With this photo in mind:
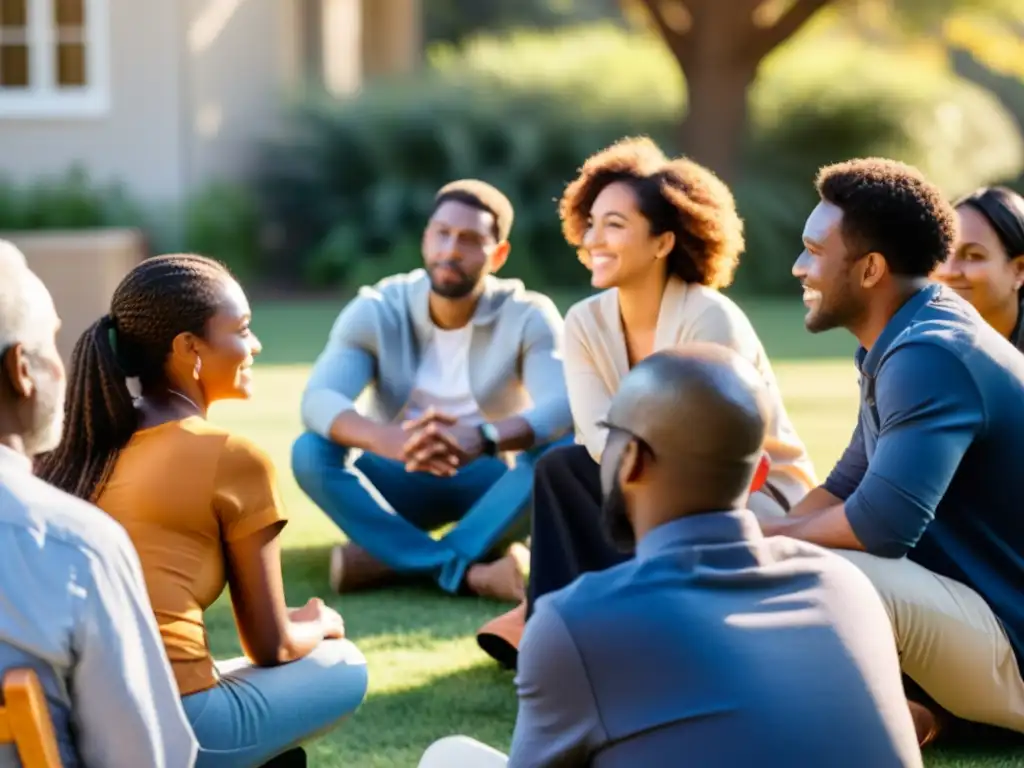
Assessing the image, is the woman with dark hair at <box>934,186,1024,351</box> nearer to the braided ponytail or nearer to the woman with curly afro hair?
the woman with curly afro hair

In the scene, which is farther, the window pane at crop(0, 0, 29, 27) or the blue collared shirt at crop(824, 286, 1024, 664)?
the window pane at crop(0, 0, 29, 27)

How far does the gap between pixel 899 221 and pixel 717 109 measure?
15453 millimetres

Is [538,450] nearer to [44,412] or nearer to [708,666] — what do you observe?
[44,412]

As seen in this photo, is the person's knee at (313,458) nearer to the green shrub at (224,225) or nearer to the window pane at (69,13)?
the green shrub at (224,225)

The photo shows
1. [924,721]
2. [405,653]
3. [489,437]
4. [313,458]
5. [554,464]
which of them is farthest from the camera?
[313,458]

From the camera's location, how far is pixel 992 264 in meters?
4.76

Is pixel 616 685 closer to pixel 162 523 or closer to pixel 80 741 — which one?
pixel 80 741

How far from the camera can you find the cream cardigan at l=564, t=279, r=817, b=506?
4.81 meters

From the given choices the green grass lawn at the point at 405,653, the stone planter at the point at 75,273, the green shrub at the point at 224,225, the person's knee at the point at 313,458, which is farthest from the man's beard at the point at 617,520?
the green shrub at the point at 224,225

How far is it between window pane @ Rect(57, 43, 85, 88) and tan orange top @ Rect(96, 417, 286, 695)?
624 inches

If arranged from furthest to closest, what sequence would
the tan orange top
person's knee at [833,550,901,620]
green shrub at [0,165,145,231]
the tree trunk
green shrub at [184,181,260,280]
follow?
the tree trunk, green shrub at [184,181,260,280], green shrub at [0,165,145,231], person's knee at [833,550,901,620], the tan orange top

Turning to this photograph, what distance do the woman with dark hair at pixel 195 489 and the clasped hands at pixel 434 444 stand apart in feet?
7.23

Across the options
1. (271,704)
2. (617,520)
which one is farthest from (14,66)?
(617,520)

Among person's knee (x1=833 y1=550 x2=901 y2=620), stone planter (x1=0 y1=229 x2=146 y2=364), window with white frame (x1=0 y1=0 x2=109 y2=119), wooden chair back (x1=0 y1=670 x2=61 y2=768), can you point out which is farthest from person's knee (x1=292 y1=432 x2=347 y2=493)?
window with white frame (x1=0 y1=0 x2=109 y2=119)
